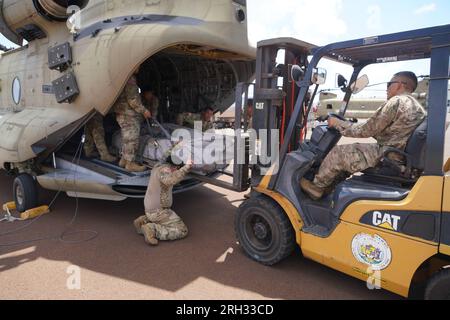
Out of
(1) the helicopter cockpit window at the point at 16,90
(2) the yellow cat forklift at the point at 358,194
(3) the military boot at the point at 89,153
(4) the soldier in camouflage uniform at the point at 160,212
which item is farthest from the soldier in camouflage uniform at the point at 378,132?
(1) the helicopter cockpit window at the point at 16,90

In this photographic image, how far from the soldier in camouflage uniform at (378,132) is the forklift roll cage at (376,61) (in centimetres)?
32

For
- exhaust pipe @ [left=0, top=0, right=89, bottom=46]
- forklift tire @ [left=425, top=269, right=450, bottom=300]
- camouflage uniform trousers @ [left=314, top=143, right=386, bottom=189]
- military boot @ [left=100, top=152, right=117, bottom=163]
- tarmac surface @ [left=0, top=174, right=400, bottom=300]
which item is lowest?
tarmac surface @ [left=0, top=174, right=400, bottom=300]

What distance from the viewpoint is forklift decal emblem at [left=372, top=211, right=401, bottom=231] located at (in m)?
2.66

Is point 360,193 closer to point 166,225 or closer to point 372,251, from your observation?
point 372,251

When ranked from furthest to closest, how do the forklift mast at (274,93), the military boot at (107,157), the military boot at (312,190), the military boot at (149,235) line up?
1. the military boot at (107,157)
2. the military boot at (149,235)
3. the forklift mast at (274,93)
4. the military boot at (312,190)

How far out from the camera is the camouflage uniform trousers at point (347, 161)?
3.11 meters

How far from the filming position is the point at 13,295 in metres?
3.21

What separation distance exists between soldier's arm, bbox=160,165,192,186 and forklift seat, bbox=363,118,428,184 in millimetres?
2097

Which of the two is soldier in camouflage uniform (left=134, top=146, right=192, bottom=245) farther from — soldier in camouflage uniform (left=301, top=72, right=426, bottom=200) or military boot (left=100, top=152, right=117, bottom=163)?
soldier in camouflage uniform (left=301, top=72, right=426, bottom=200)

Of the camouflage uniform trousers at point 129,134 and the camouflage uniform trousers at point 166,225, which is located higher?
the camouflage uniform trousers at point 129,134

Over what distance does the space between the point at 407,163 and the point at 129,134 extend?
12.5 feet

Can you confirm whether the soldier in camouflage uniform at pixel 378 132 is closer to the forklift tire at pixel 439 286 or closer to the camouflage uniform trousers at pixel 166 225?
the forklift tire at pixel 439 286

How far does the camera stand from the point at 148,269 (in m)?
3.68

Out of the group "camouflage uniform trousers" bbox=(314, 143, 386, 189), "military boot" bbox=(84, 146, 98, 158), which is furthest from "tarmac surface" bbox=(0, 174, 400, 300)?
"military boot" bbox=(84, 146, 98, 158)
